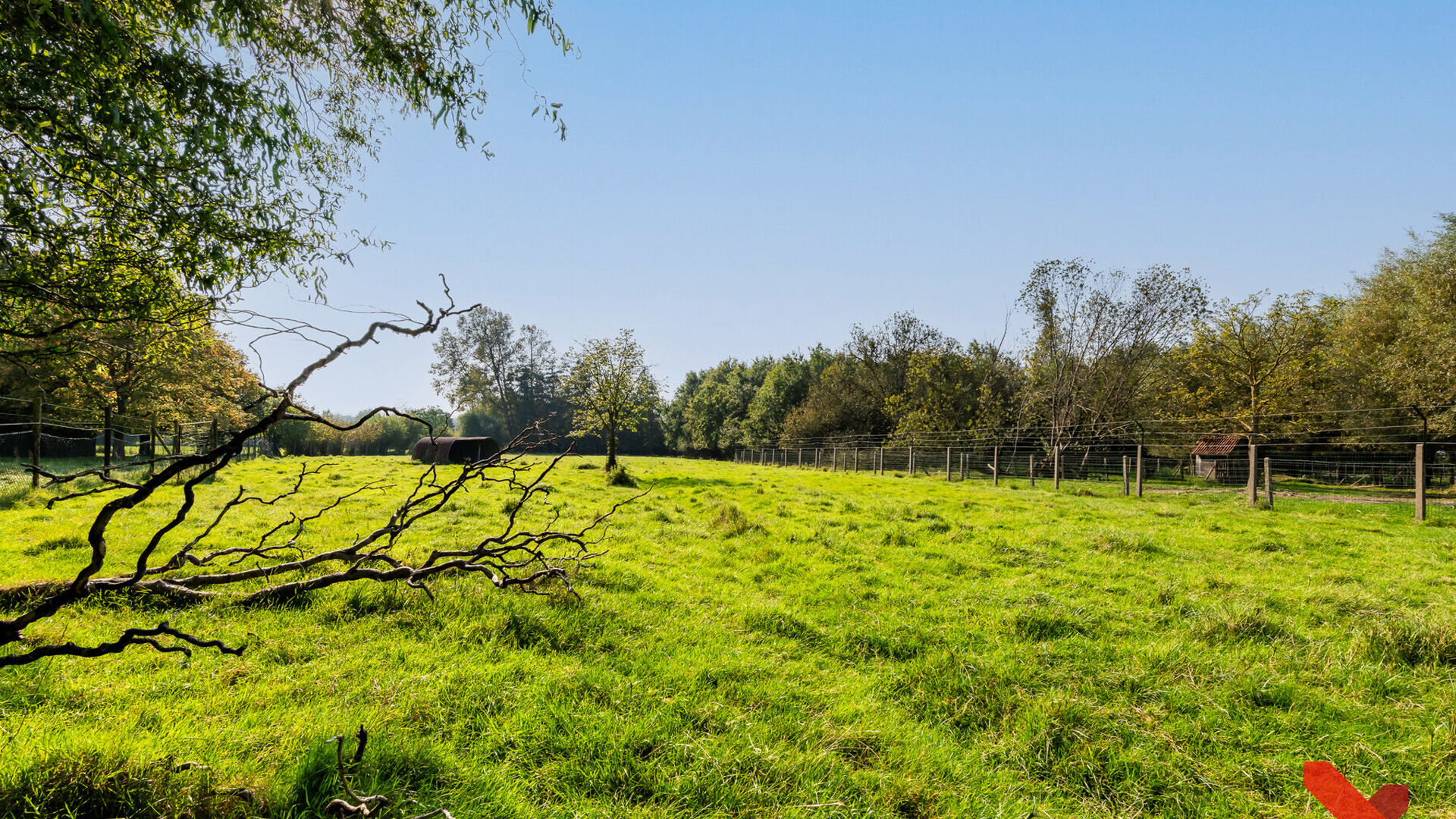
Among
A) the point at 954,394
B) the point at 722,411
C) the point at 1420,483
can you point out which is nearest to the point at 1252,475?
the point at 1420,483

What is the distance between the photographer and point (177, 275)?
19.1 feet

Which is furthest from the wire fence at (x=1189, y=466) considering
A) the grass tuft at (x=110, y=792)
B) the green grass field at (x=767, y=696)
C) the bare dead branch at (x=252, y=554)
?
the grass tuft at (x=110, y=792)

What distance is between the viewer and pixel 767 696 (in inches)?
160

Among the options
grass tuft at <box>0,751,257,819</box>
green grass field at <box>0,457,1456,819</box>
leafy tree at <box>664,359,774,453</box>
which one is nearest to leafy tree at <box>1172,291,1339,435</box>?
green grass field at <box>0,457,1456,819</box>

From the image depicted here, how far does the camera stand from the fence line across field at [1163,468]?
915 inches

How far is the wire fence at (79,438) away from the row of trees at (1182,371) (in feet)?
85.0

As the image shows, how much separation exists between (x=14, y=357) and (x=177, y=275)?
133 centimetres

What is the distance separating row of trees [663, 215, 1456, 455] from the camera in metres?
23.5

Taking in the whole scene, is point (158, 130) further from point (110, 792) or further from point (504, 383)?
point (504, 383)

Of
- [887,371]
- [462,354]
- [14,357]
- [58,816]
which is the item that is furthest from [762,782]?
[462,354]

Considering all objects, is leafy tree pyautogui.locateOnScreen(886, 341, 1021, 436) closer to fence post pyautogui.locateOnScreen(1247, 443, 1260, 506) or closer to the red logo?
fence post pyautogui.locateOnScreen(1247, 443, 1260, 506)

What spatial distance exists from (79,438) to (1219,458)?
42.9 meters

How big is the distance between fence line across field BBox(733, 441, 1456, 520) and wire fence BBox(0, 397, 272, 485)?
81.5 ft

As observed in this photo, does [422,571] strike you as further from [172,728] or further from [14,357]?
[14,357]
